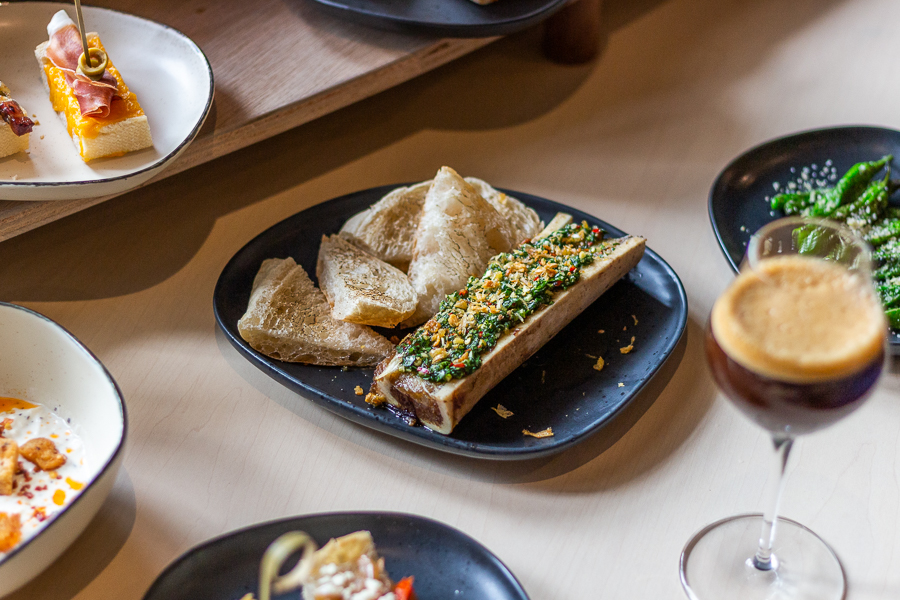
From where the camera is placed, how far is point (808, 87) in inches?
85.3

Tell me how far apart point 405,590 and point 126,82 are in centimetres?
129

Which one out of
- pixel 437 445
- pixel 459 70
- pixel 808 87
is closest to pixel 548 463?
pixel 437 445

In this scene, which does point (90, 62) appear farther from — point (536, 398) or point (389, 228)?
point (536, 398)

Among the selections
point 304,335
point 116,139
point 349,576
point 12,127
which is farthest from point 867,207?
point 12,127

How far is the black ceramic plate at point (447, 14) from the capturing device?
1698 millimetres

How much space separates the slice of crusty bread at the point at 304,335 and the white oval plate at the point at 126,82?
35 cm

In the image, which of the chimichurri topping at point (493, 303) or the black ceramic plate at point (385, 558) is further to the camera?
the chimichurri topping at point (493, 303)

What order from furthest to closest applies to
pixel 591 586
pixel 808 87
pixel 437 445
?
pixel 808 87
pixel 437 445
pixel 591 586

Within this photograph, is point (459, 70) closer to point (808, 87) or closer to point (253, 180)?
point (253, 180)

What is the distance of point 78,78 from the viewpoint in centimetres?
147

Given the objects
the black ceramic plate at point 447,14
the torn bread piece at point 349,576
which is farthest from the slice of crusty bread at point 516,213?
the torn bread piece at point 349,576

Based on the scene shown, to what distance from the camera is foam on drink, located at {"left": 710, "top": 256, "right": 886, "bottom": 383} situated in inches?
30.4

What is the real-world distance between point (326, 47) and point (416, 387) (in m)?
0.99

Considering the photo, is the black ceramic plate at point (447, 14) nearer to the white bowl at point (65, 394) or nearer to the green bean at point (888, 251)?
the green bean at point (888, 251)
